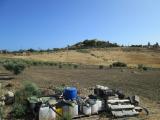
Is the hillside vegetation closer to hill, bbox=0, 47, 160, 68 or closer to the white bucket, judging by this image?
hill, bbox=0, 47, 160, 68

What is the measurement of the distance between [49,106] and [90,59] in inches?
2516

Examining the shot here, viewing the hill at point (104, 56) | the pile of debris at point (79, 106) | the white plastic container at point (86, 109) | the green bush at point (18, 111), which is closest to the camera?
the pile of debris at point (79, 106)

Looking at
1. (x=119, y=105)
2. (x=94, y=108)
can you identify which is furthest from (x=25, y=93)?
(x=119, y=105)

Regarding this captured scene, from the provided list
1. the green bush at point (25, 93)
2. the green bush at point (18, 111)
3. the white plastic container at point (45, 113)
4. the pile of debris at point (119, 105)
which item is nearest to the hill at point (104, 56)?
the green bush at point (25, 93)

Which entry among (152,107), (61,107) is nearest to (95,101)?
(61,107)

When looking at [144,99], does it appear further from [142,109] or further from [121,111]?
[121,111]

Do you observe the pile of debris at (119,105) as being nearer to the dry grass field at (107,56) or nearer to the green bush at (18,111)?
the green bush at (18,111)

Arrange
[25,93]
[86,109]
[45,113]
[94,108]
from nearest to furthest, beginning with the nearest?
1. [45,113]
2. [86,109]
3. [94,108]
4. [25,93]

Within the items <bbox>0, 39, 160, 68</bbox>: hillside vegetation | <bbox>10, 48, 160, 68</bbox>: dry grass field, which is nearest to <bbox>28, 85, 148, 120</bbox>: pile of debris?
<bbox>0, 39, 160, 68</bbox>: hillside vegetation

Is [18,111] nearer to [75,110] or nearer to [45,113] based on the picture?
[45,113]

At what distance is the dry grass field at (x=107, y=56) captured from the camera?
74.8 metres

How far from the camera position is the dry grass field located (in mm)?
74812

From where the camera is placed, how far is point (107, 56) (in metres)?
84.4

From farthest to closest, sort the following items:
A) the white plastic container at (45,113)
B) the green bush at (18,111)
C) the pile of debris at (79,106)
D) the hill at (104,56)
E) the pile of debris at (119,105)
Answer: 1. the hill at (104,56)
2. the pile of debris at (119,105)
3. the green bush at (18,111)
4. the pile of debris at (79,106)
5. the white plastic container at (45,113)
